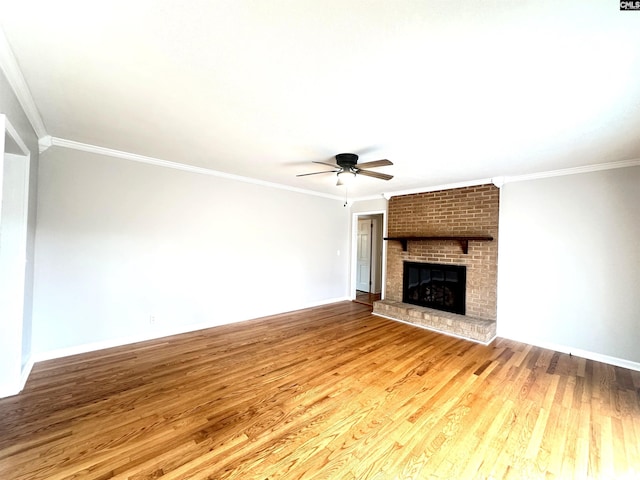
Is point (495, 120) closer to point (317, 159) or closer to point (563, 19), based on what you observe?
point (563, 19)

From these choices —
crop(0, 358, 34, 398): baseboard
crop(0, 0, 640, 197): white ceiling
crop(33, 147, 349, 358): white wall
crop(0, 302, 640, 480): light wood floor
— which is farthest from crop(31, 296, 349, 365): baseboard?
crop(0, 0, 640, 197): white ceiling

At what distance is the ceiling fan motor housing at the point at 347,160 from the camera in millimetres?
2936

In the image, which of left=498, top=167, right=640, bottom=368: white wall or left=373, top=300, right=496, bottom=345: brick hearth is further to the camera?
left=373, top=300, right=496, bottom=345: brick hearth

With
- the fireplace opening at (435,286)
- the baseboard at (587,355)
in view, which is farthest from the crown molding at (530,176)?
the baseboard at (587,355)

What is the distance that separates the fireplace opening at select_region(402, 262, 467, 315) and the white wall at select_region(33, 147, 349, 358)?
221cm

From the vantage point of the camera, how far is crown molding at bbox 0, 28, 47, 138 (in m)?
1.51

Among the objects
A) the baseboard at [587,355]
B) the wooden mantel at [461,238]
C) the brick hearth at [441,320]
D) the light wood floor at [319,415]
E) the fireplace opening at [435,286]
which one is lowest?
the light wood floor at [319,415]

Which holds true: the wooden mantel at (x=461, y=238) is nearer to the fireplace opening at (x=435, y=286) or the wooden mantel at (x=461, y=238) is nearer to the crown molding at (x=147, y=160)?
the fireplace opening at (x=435, y=286)

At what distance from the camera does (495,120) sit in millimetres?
2184

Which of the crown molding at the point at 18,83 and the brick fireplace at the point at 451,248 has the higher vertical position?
the crown molding at the point at 18,83

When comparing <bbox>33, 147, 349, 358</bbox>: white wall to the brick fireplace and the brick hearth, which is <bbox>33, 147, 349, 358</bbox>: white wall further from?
the brick fireplace

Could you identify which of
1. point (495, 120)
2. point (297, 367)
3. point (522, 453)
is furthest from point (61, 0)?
point (522, 453)

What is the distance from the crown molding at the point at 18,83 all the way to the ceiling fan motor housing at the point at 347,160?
2.50 meters

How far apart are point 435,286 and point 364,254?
2.68 metres
